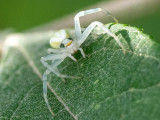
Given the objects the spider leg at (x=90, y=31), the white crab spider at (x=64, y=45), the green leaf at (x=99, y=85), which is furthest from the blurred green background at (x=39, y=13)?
the spider leg at (x=90, y=31)

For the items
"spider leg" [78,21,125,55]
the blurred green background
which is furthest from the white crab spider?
the blurred green background

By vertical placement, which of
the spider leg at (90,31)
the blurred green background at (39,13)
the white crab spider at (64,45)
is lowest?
the blurred green background at (39,13)

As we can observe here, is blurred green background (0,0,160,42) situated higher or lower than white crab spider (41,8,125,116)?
lower

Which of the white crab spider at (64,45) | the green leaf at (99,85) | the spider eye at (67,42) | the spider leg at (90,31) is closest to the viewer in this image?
the green leaf at (99,85)

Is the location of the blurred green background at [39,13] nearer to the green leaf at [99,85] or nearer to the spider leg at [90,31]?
the green leaf at [99,85]

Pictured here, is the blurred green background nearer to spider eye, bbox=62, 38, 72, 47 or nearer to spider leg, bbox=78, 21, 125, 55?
spider eye, bbox=62, 38, 72, 47

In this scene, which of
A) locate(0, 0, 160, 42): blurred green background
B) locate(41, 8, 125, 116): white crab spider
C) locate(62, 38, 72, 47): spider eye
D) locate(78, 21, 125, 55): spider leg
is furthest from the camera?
locate(0, 0, 160, 42): blurred green background
